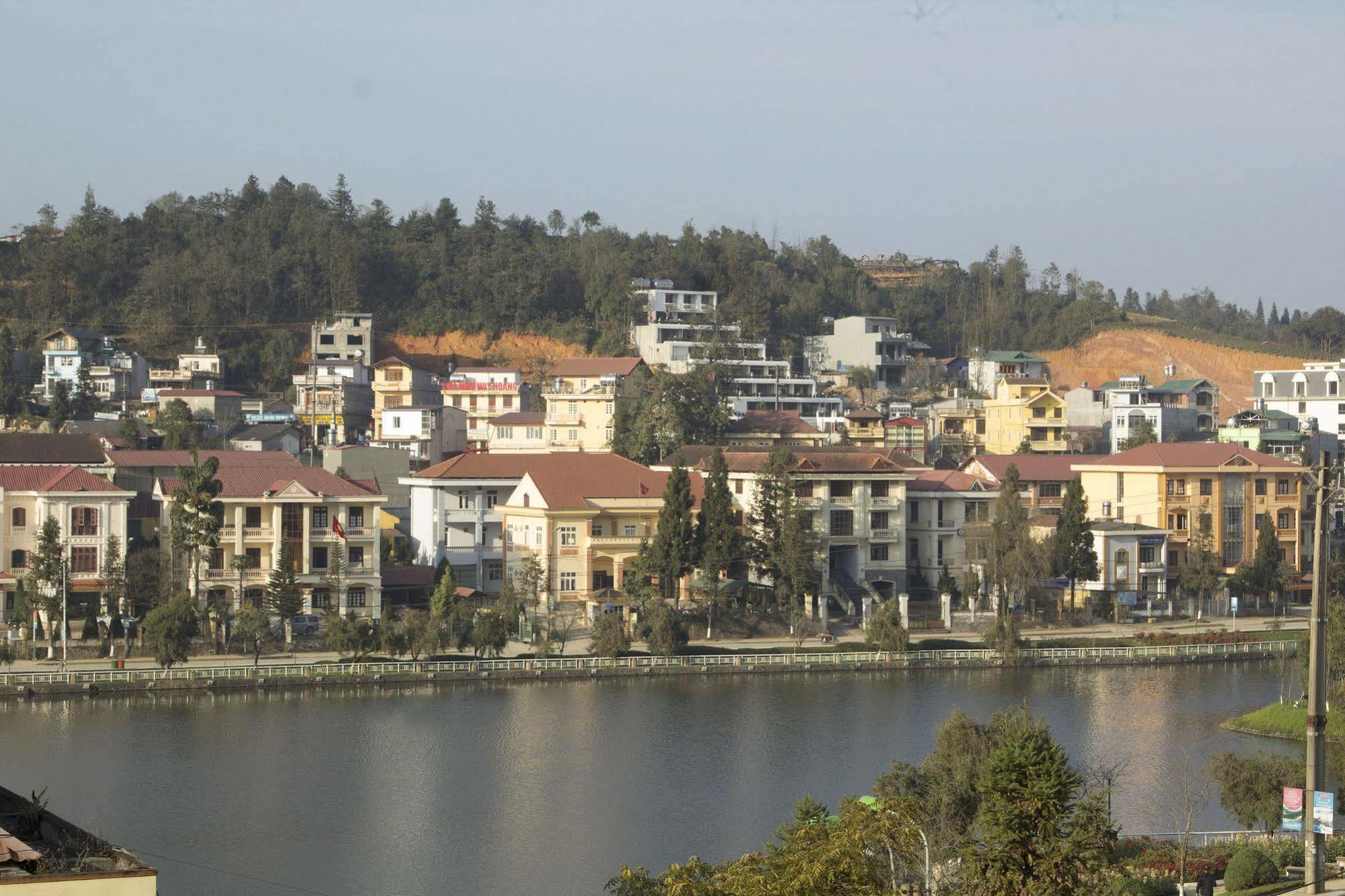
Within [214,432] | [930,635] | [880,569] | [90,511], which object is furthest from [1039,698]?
[214,432]

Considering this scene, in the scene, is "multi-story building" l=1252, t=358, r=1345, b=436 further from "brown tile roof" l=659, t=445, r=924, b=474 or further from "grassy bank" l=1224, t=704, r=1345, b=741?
"grassy bank" l=1224, t=704, r=1345, b=741

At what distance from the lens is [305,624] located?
30109mm

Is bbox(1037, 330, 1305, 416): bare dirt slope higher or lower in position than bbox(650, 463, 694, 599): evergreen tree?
higher

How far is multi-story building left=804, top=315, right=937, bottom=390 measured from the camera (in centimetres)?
5803

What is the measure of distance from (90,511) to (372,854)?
14920mm

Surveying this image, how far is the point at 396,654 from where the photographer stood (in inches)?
1109

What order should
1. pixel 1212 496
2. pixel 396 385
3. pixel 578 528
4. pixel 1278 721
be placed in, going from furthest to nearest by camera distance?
1. pixel 396 385
2. pixel 1212 496
3. pixel 578 528
4. pixel 1278 721

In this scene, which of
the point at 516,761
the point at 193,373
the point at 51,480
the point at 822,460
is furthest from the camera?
the point at 193,373

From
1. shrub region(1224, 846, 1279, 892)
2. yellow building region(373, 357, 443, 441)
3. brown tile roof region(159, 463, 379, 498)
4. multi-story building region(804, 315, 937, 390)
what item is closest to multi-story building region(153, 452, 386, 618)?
brown tile roof region(159, 463, 379, 498)

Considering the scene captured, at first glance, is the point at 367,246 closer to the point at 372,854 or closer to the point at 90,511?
the point at 90,511

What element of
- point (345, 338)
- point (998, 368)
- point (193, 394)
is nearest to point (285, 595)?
point (193, 394)

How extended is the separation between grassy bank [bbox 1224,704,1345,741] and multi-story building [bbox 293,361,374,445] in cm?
2920

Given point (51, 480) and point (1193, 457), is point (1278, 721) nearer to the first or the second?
point (1193, 457)

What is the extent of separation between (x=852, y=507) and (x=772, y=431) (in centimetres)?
1031
